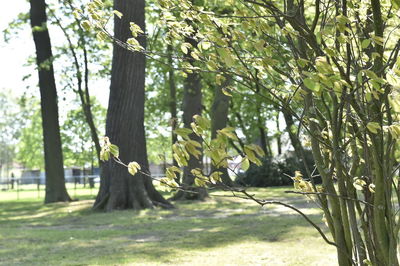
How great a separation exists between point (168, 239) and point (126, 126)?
651cm

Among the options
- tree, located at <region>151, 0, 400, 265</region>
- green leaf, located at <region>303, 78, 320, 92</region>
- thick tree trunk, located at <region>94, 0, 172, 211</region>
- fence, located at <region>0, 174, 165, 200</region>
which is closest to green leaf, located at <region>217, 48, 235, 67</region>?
tree, located at <region>151, 0, 400, 265</region>

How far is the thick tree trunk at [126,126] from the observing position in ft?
49.9

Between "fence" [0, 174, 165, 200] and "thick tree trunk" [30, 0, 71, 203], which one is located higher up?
"thick tree trunk" [30, 0, 71, 203]

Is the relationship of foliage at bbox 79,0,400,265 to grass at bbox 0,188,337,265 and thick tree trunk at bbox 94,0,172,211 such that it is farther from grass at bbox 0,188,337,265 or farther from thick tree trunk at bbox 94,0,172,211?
thick tree trunk at bbox 94,0,172,211

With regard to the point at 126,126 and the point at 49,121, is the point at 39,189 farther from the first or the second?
the point at 126,126

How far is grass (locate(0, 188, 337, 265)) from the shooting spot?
7.48 metres

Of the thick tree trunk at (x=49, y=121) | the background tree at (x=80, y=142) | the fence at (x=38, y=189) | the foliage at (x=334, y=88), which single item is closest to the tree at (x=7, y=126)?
the fence at (x=38, y=189)

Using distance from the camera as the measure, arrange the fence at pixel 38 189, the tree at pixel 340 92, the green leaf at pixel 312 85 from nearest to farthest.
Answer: the green leaf at pixel 312 85 → the tree at pixel 340 92 → the fence at pixel 38 189

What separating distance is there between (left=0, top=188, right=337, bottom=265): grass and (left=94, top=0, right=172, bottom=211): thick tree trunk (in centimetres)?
79

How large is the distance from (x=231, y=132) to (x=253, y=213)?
442 inches

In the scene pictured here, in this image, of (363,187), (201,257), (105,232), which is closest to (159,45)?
(105,232)

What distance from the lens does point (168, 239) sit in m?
9.44

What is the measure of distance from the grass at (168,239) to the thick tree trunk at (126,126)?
0.79 metres

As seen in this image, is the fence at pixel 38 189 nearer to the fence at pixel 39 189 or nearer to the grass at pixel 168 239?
the fence at pixel 39 189
